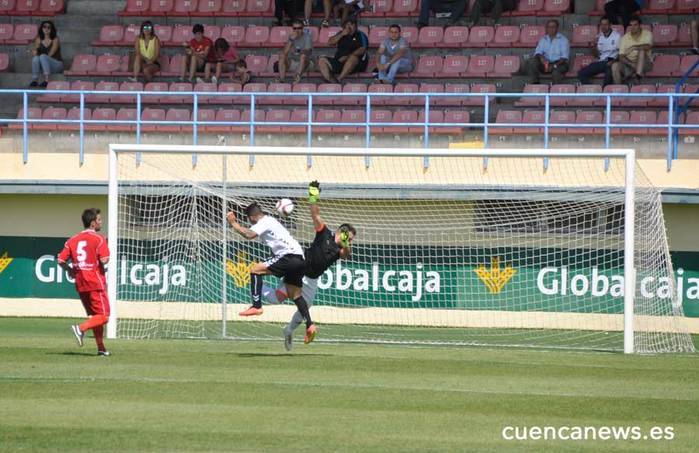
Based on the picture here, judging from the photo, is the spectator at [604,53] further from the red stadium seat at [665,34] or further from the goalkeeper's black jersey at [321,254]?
the goalkeeper's black jersey at [321,254]

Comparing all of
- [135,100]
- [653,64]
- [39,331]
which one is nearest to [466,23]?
[653,64]

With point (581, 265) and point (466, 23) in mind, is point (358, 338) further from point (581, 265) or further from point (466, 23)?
point (466, 23)

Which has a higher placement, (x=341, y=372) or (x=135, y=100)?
(x=135, y=100)

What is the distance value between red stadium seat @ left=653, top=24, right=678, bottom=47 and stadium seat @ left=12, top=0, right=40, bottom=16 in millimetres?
12921

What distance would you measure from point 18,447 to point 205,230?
11691 mm

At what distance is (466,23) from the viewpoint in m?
25.5

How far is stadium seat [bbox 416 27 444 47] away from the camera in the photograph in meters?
24.7

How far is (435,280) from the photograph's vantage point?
67.6 ft

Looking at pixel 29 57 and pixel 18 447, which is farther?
pixel 29 57

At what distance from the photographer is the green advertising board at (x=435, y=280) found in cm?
1988

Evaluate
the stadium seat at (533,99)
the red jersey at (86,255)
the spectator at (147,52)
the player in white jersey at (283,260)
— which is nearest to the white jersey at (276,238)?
the player in white jersey at (283,260)

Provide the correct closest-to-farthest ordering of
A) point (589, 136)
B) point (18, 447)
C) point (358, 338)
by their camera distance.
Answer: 1. point (18, 447)
2. point (358, 338)
3. point (589, 136)

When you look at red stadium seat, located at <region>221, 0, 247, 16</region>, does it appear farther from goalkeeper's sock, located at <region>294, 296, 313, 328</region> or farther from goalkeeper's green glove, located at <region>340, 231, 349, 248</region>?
goalkeeper's sock, located at <region>294, 296, 313, 328</region>

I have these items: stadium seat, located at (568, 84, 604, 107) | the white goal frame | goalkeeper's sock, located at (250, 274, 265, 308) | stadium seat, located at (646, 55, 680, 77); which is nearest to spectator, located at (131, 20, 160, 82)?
goalkeeper's sock, located at (250, 274, 265, 308)
